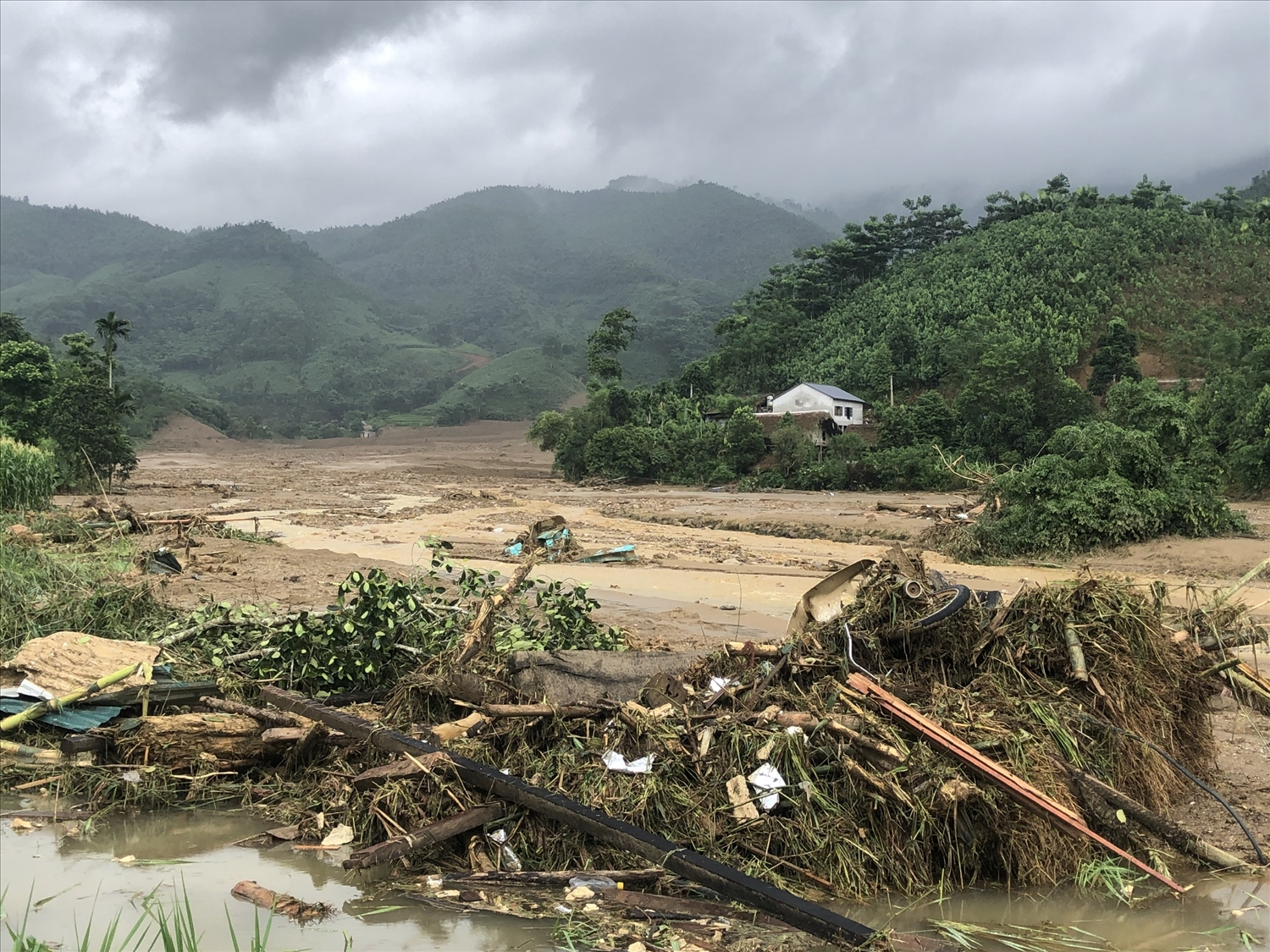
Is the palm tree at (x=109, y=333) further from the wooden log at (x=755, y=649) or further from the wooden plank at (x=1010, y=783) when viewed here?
the wooden plank at (x=1010, y=783)

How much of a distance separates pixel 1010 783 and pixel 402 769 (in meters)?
3.34

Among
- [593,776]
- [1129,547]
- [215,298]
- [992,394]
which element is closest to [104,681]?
[593,776]

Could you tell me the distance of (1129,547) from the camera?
1853 cm

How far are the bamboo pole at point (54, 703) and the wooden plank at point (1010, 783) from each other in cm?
540

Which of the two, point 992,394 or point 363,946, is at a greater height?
point 992,394

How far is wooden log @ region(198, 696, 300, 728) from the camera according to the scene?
6340 millimetres

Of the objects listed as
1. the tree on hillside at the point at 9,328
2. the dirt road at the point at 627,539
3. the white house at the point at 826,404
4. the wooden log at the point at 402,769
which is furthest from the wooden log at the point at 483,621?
the tree on hillside at the point at 9,328

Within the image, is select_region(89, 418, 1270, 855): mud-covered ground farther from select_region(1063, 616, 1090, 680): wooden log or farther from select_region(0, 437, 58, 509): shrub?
select_region(0, 437, 58, 509): shrub

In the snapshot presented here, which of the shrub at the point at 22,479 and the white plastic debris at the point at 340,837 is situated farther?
the shrub at the point at 22,479

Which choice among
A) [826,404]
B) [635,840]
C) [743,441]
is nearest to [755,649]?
[635,840]

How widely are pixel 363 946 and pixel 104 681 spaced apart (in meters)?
3.45

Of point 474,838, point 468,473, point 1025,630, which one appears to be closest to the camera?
point 474,838

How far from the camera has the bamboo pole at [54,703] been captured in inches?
255

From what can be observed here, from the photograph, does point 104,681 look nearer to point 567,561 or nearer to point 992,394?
point 567,561
